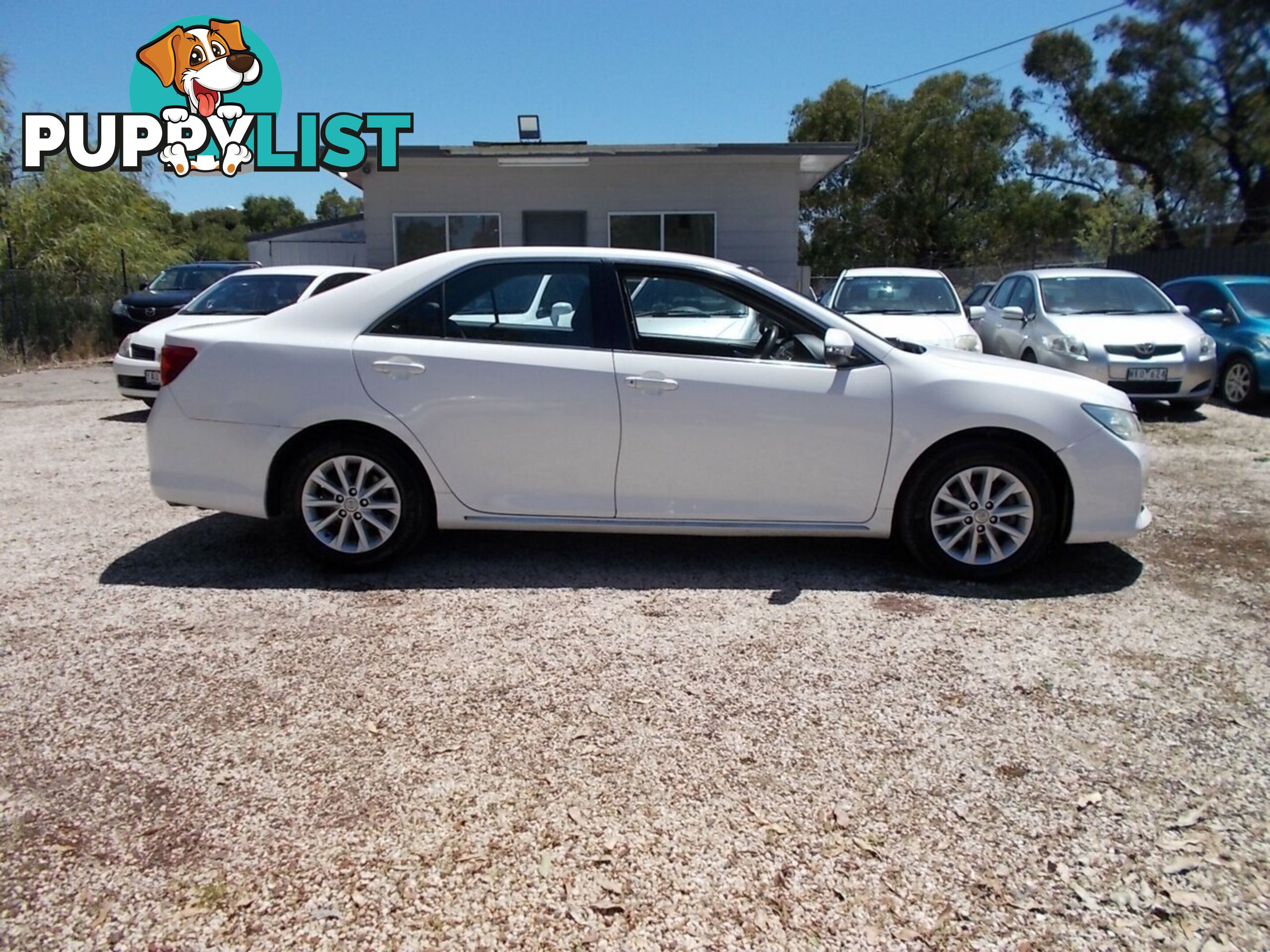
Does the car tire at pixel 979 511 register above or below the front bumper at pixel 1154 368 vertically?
below

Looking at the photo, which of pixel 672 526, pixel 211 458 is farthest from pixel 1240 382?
pixel 211 458

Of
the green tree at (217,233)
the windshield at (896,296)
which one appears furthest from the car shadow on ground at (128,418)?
the green tree at (217,233)

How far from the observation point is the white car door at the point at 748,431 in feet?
15.1

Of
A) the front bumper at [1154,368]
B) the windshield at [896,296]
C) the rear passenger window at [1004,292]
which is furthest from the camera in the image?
the rear passenger window at [1004,292]

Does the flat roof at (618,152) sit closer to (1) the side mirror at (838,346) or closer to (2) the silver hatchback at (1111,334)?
(2) the silver hatchback at (1111,334)

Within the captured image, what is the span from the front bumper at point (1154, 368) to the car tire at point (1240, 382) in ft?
3.18

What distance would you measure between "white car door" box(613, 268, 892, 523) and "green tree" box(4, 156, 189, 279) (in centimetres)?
1819

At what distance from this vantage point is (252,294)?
10.4 meters

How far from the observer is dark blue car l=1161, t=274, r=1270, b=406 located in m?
10.5

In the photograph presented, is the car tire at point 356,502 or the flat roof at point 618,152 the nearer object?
the car tire at point 356,502

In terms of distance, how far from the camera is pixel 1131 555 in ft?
17.2

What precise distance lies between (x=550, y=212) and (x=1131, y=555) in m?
13.0

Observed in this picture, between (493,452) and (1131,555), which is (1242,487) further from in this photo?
(493,452)

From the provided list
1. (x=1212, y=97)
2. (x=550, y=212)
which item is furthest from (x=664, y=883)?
(x=1212, y=97)
